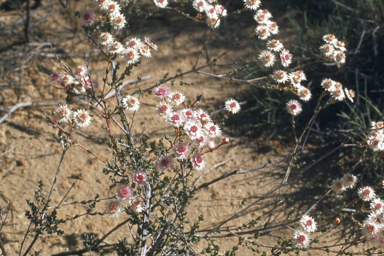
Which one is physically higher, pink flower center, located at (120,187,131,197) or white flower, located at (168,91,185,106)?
white flower, located at (168,91,185,106)

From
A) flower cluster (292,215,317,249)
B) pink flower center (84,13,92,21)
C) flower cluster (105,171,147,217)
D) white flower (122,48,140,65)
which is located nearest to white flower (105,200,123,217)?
flower cluster (105,171,147,217)

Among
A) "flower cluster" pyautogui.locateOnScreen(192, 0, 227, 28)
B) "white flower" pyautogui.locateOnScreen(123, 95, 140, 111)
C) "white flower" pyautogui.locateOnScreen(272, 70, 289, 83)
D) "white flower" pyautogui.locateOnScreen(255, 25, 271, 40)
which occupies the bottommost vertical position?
"white flower" pyautogui.locateOnScreen(123, 95, 140, 111)

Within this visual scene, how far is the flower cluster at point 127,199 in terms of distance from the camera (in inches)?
64.4

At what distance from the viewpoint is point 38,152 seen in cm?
270

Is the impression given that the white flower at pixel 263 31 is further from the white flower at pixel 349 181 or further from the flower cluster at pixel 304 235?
the flower cluster at pixel 304 235

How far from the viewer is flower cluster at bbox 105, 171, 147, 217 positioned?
64.4 inches

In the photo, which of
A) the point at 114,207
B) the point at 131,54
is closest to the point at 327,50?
the point at 131,54

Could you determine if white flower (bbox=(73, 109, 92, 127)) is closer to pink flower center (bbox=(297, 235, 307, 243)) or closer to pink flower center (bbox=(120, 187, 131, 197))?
pink flower center (bbox=(120, 187, 131, 197))

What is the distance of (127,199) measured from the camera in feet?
5.46

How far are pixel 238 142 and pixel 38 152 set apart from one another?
1.62m

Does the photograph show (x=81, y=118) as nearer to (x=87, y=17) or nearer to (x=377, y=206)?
(x=87, y=17)

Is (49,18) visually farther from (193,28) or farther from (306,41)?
(306,41)

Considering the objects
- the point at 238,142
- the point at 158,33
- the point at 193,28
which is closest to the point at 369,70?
the point at 238,142

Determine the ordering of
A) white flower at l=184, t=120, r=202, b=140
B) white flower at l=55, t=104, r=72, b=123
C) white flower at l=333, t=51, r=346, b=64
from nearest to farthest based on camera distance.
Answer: white flower at l=184, t=120, r=202, b=140 < white flower at l=55, t=104, r=72, b=123 < white flower at l=333, t=51, r=346, b=64
